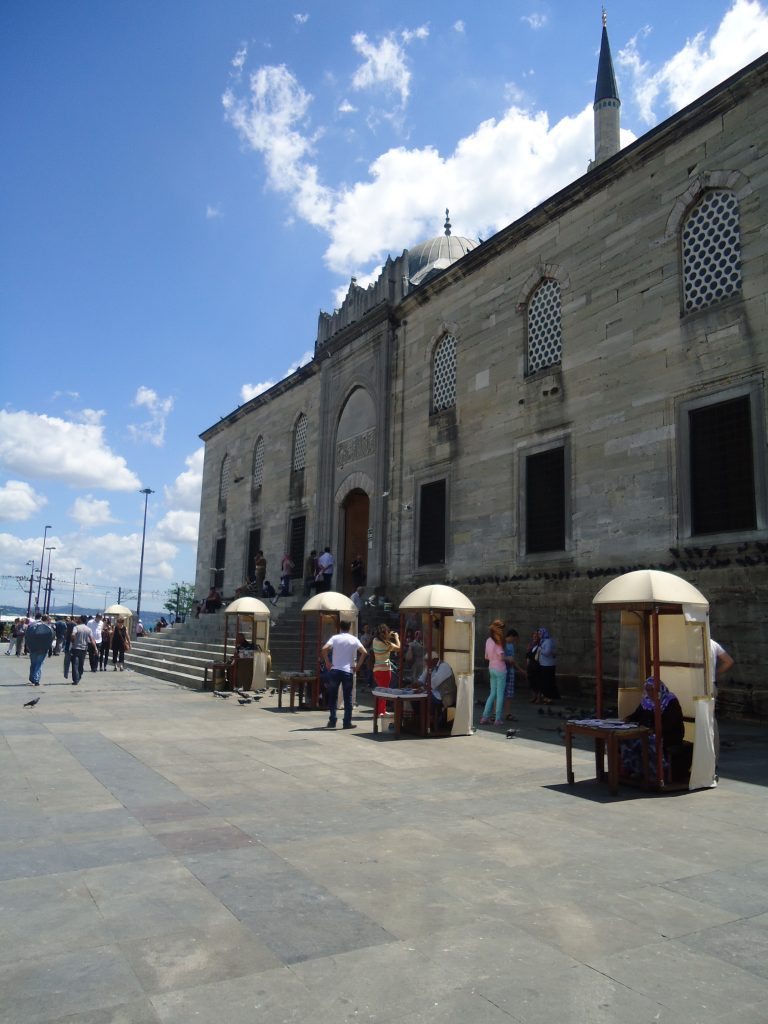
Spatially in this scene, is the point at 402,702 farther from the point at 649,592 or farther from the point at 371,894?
the point at 371,894

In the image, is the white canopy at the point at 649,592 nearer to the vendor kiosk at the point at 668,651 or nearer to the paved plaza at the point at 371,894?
the vendor kiosk at the point at 668,651

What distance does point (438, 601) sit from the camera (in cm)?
1044

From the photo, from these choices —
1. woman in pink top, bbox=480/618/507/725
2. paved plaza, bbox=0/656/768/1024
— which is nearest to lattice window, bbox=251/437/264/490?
woman in pink top, bbox=480/618/507/725

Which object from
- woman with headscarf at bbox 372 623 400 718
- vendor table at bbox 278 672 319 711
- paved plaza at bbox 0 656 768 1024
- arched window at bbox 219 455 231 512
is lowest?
paved plaza at bbox 0 656 768 1024

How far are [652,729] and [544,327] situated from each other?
440 inches

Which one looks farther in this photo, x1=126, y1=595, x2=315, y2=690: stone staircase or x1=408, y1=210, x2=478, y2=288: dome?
x1=408, y1=210, x2=478, y2=288: dome

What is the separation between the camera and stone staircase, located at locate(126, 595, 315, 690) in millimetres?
17984

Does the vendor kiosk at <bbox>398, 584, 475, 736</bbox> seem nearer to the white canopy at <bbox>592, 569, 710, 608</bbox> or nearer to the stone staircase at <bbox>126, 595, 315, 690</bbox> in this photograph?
the white canopy at <bbox>592, 569, 710, 608</bbox>

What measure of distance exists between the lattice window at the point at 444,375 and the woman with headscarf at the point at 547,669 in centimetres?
743

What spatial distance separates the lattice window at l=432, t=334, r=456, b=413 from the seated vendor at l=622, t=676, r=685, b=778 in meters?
12.5

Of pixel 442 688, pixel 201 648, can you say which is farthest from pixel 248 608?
pixel 442 688

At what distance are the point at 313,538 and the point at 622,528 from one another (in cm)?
1271

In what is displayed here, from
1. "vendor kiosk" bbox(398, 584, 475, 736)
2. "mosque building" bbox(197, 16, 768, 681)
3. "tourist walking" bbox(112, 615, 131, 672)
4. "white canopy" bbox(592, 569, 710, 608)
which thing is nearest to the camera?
"white canopy" bbox(592, 569, 710, 608)

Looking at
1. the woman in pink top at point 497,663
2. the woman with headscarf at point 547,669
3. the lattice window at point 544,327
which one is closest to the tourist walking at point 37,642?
the woman in pink top at point 497,663
